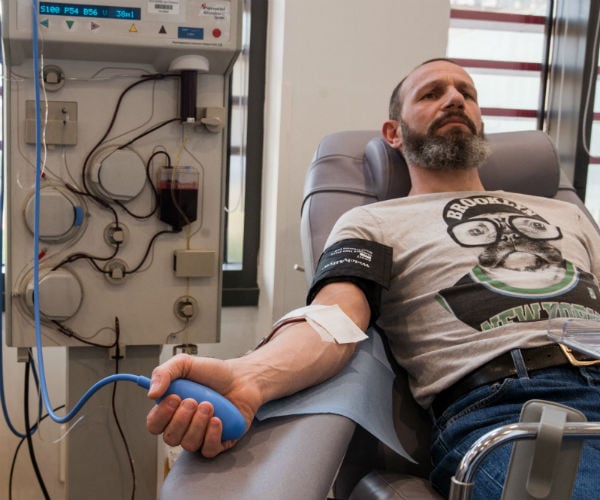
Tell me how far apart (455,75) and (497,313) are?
27.5 inches

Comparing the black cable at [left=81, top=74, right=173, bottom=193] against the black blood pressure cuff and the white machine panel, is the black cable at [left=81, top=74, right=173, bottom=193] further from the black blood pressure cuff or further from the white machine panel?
the black blood pressure cuff

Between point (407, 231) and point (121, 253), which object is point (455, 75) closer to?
point (407, 231)

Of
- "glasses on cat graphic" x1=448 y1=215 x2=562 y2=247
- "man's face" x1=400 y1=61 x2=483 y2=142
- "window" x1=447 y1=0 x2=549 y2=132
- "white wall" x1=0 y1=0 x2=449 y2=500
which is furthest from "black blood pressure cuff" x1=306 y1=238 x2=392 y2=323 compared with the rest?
"window" x1=447 y1=0 x2=549 y2=132

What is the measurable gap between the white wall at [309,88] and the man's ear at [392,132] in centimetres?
34

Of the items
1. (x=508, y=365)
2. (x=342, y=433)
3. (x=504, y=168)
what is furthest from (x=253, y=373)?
(x=504, y=168)

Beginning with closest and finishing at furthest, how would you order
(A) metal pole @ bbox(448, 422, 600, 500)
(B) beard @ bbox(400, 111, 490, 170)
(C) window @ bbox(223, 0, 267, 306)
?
(A) metal pole @ bbox(448, 422, 600, 500) < (B) beard @ bbox(400, 111, 490, 170) < (C) window @ bbox(223, 0, 267, 306)

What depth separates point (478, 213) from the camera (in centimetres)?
166

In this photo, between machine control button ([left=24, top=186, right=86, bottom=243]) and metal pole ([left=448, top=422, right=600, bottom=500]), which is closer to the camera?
metal pole ([left=448, top=422, right=600, bottom=500])

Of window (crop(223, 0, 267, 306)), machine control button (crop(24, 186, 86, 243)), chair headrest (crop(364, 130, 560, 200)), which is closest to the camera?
machine control button (crop(24, 186, 86, 243))

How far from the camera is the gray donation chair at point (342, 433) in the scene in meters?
0.93

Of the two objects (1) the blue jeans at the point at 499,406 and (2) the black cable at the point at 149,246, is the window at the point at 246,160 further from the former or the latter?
(1) the blue jeans at the point at 499,406

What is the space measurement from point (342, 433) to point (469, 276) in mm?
549

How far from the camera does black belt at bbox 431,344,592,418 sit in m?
1.37

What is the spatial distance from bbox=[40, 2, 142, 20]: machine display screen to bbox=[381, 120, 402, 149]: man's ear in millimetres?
704
